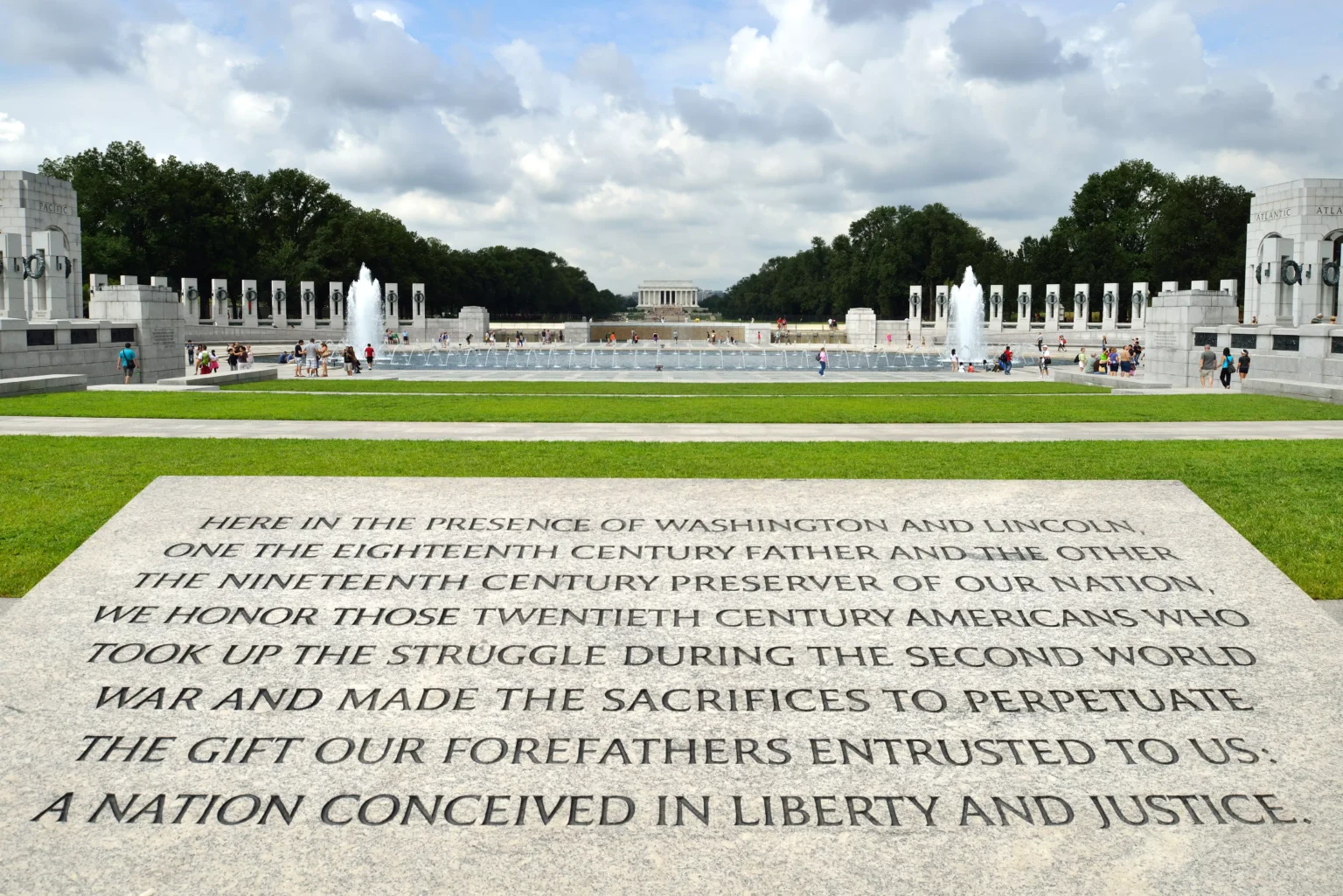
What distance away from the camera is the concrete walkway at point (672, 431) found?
19.0 metres

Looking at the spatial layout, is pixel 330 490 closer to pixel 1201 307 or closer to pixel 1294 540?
pixel 1294 540

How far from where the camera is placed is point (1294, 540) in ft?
36.2

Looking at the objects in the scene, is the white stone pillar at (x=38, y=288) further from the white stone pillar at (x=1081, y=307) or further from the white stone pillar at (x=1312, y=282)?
the white stone pillar at (x=1081, y=307)

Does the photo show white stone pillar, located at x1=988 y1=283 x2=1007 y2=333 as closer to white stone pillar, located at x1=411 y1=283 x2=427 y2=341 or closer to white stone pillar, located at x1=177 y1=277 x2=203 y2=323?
white stone pillar, located at x1=411 y1=283 x2=427 y2=341

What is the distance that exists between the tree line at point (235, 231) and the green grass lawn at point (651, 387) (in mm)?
60864

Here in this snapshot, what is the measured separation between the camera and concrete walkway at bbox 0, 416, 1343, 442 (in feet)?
62.4

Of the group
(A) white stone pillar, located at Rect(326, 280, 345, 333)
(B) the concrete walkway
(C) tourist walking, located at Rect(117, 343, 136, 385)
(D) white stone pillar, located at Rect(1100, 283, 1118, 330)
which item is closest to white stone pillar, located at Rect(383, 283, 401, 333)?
(A) white stone pillar, located at Rect(326, 280, 345, 333)

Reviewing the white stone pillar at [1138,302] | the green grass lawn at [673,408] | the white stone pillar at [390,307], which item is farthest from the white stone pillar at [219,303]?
the white stone pillar at [1138,302]

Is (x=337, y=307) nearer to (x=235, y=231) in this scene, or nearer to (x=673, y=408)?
(x=235, y=231)

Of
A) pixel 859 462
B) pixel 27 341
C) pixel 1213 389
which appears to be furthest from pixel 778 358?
pixel 859 462

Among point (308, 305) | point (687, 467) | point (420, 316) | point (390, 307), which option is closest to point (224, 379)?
point (687, 467)

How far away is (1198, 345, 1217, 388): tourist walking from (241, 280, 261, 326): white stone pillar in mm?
74281

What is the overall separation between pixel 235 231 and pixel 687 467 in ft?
318

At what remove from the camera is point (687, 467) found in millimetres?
14836
